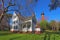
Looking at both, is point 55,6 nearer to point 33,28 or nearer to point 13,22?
point 33,28

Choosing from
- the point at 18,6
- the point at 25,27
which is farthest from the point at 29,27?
the point at 18,6

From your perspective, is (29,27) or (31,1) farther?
(29,27)

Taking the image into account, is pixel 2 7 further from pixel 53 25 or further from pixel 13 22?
pixel 53 25

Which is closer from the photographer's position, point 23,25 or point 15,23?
point 23,25

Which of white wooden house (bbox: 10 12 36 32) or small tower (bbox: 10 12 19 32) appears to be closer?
white wooden house (bbox: 10 12 36 32)

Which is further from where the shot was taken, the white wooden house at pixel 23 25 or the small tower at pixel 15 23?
the small tower at pixel 15 23

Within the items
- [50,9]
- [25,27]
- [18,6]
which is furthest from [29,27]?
[50,9]

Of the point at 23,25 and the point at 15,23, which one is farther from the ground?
the point at 15,23

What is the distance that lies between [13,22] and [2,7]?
2532 centimetres

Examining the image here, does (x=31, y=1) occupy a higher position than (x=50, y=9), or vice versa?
(x=31, y=1)

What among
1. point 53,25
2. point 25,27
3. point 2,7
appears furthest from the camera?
point 53,25

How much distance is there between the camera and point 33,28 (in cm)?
3772

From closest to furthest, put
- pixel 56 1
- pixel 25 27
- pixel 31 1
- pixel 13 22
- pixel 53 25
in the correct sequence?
pixel 56 1, pixel 31 1, pixel 25 27, pixel 13 22, pixel 53 25

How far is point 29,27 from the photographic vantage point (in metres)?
37.2
